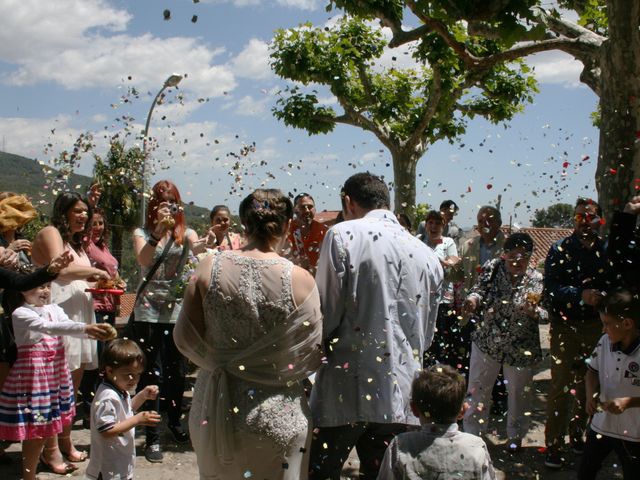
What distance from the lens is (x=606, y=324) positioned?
4.26 meters

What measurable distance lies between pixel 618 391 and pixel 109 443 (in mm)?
3154

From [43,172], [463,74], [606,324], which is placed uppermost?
[463,74]

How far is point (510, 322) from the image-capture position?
5.58 meters

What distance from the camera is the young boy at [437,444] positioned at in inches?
109

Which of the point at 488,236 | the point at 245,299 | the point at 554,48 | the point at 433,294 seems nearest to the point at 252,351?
the point at 245,299

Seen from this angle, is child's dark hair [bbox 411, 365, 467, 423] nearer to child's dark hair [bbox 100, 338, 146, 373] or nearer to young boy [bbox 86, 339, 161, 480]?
young boy [bbox 86, 339, 161, 480]

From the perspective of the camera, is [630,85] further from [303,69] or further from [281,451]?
[303,69]

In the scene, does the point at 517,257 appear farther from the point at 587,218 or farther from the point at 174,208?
the point at 174,208

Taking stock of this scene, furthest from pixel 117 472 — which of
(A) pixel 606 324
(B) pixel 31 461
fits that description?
(A) pixel 606 324

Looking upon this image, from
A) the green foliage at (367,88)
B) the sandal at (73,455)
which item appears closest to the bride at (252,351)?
the sandal at (73,455)

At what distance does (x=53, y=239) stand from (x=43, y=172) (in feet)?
4.78

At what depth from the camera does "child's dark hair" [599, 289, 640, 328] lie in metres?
4.15

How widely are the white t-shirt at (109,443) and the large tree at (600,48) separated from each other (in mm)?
4038

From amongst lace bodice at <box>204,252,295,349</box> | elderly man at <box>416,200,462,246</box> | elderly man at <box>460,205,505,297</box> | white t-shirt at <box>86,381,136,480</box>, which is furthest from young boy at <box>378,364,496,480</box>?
elderly man at <box>416,200,462,246</box>
